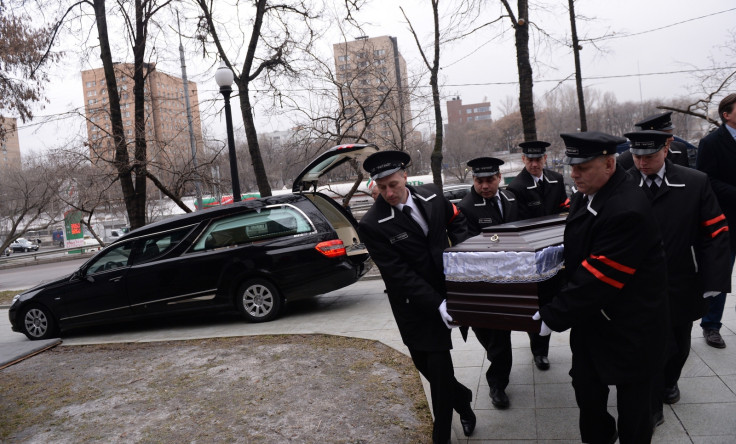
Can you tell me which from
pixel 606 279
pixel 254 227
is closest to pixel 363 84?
→ pixel 254 227

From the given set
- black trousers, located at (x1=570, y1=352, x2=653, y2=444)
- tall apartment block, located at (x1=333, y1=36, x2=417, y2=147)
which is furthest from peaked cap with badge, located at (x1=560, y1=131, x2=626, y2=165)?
tall apartment block, located at (x1=333, y1=36, x2=417, y2=147)

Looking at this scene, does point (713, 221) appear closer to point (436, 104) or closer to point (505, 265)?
point (505, 265)

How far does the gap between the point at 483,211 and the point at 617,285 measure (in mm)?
1994

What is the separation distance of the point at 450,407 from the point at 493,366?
790 mm

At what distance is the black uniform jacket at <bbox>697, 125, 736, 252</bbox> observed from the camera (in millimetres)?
4188

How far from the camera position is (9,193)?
4012 cm

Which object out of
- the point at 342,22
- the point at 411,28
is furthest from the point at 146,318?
the point at 411,28

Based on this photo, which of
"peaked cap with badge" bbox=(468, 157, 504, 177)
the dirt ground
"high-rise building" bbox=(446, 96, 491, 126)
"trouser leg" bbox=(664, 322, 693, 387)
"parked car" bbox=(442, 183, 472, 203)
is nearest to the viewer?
"trouser leg" bbox=(664, 322, 693, 387)

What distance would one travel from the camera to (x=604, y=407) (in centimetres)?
292

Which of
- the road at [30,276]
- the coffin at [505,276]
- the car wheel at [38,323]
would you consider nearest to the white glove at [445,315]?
the coffin at [505,276]

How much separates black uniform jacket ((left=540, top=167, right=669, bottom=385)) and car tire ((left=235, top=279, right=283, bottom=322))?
19.3ft

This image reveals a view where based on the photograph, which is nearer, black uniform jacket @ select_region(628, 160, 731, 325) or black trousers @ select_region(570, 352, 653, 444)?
black trousers @ select_region(570, 352, 653, 444)

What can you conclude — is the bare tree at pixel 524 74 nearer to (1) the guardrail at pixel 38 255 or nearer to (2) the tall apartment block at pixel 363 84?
(2) the tall apartment block at pixel 363 84

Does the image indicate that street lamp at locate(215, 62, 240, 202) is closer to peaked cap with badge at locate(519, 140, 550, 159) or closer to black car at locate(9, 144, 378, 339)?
black car at locate(9, 144, 378, 339)
